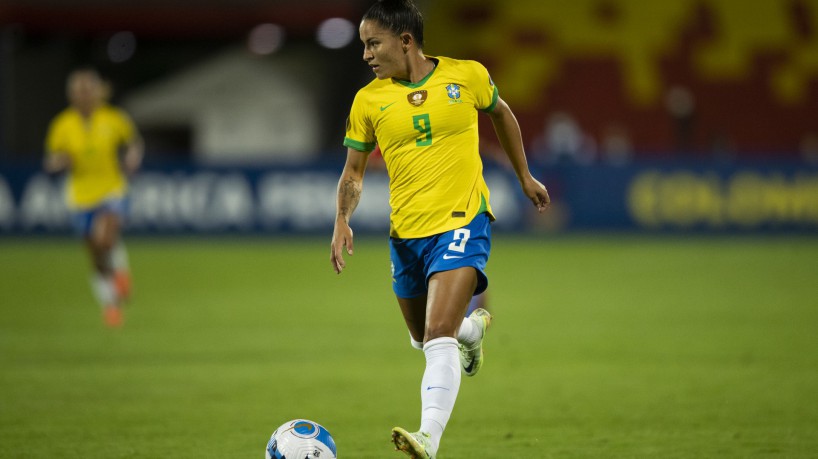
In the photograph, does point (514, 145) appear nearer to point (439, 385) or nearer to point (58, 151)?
point (439, 385)

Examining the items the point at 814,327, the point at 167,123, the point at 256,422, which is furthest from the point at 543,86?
the point at 256,422

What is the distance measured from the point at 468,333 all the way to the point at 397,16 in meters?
1.82

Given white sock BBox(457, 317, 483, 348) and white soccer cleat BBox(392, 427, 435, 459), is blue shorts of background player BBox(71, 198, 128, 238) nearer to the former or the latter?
white sock BBox(457, 317, 483, 348)

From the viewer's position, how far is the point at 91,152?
44.1 ft

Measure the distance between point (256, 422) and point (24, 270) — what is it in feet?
39.0

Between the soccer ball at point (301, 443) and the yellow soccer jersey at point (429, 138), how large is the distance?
116 cm

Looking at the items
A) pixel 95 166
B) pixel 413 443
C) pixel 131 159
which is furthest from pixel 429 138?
pixel 95 166

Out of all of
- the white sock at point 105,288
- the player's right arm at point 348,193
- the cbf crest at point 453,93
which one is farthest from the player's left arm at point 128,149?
the cbf crest at point 453,93

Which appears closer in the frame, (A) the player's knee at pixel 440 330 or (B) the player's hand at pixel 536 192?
(A) the player's knee at pixel 440 330

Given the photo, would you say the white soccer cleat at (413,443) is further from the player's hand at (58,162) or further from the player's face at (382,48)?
the player's hand at (58,162)

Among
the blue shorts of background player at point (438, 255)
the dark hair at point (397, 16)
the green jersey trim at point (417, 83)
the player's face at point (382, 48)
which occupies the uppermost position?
the dark hair at point (397, 16)

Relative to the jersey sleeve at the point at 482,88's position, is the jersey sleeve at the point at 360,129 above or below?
below

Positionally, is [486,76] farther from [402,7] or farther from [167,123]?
[167,123]

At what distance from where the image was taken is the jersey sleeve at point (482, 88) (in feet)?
20.4
